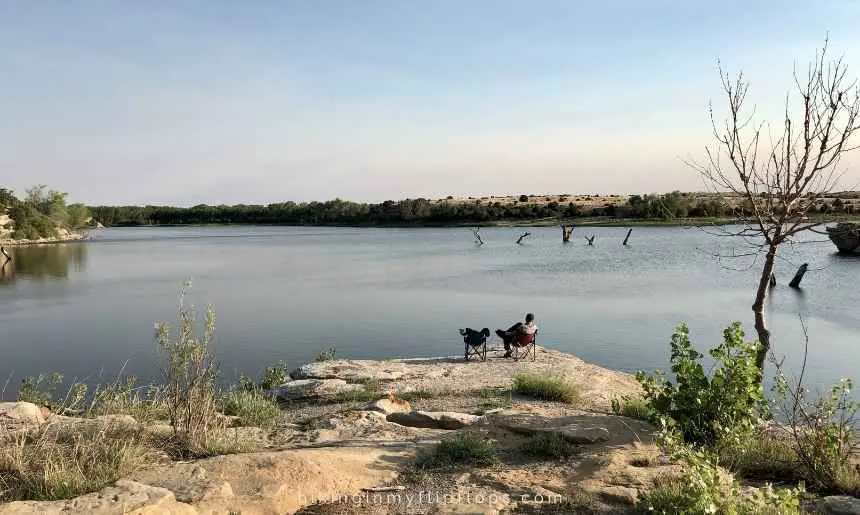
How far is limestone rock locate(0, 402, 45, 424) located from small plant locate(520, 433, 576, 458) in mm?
4651

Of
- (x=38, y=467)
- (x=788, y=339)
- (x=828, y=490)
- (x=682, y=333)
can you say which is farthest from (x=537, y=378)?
(x=788, y=339)

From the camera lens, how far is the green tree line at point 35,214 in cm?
6938

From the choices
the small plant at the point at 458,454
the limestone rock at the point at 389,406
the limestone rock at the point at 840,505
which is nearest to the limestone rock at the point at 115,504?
the small plant at the point at 458,454

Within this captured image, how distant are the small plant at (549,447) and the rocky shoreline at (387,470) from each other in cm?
2

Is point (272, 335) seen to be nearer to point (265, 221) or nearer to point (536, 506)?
point (536, 506)

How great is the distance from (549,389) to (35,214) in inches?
3140

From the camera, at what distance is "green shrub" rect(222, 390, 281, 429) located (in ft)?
24.1

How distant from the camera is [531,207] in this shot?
3711 inches

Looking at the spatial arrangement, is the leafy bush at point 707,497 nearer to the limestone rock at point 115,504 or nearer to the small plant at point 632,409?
the small plant at point 632,409

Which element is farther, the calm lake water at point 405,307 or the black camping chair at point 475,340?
the calm lake water at point 405,307

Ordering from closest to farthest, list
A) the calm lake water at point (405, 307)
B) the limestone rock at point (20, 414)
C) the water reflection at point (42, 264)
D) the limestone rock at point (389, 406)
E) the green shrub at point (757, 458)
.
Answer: the green shrub at point (757, 458)
the limestone rock at point (20, 414)
the limestone rock at point (389, 406)
the calm lake water at point (405, 307)
the water reflection at point (42, 264)

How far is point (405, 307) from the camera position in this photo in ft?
71.1

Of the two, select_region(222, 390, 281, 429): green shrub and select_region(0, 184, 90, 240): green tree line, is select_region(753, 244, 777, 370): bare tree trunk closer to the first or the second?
select_region(222, 390, 281, 429): green shrub

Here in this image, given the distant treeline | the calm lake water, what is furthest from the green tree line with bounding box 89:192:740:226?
the calm lake water
